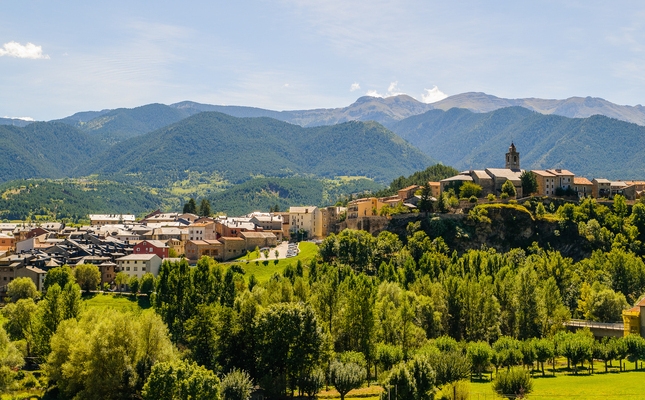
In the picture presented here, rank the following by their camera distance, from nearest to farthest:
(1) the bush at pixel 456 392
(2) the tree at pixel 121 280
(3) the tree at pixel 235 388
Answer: (1) the bush at pixel 456 392 < (3) the tree at pixel 235 388 < (2) the tree at pixel 121 280

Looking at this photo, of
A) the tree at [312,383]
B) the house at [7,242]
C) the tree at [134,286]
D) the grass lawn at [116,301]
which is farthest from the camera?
the house at [7,242]

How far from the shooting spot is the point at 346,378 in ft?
211

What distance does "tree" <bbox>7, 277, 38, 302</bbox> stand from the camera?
113 meters

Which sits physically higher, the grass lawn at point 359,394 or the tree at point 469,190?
the tree at point 469,190

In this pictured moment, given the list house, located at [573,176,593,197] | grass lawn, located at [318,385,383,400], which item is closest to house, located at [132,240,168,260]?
grass lawn, located at [318,385,383,400]

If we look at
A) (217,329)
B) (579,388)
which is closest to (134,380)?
(217,329)

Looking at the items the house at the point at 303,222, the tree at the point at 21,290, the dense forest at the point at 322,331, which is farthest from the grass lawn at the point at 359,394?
the house at the point at 303,222

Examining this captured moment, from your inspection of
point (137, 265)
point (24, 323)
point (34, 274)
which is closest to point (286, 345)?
point (24, 323)

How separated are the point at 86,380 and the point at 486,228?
298 feet

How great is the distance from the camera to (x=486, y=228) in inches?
5507

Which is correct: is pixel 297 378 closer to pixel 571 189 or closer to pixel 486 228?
pixel 486 228

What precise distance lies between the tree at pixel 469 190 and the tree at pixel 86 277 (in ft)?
239

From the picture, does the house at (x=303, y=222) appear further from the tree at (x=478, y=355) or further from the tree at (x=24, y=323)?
the tree at (x=478, y=355)

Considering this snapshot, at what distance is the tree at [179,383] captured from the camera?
56.8m
